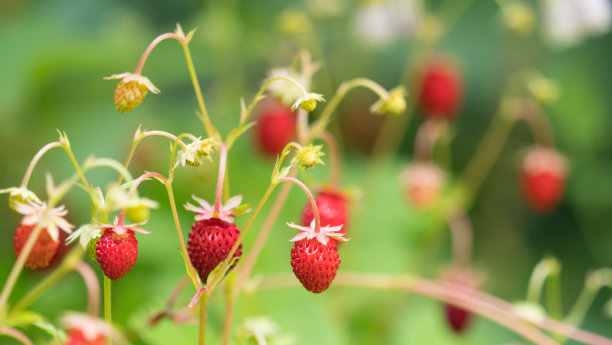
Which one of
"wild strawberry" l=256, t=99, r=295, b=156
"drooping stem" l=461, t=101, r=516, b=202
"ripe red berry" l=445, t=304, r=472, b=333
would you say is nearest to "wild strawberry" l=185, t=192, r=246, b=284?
"ripe red berry" l=445, t=304, r=472, b=333

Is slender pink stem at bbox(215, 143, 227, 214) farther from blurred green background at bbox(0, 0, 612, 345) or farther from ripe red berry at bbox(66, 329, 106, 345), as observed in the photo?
blurred green background at bbox(0, 0, 612, 345)

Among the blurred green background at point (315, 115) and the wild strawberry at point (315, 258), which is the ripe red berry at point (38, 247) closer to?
the wild strawberry at point (315, 258)

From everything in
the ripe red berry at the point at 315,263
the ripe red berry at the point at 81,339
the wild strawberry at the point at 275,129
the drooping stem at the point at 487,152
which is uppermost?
the drooping stem at the point at 487,152

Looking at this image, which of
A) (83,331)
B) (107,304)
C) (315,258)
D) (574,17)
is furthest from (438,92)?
(83,331)

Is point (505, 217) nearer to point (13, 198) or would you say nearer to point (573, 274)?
point (573, 274)

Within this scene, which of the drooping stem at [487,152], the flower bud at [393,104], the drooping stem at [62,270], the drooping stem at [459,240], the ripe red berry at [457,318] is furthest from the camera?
the drooping stem at [487,152]

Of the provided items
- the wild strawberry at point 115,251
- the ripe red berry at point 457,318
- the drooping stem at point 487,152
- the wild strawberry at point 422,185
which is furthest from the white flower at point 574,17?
the wild strawberry at point 115,251
